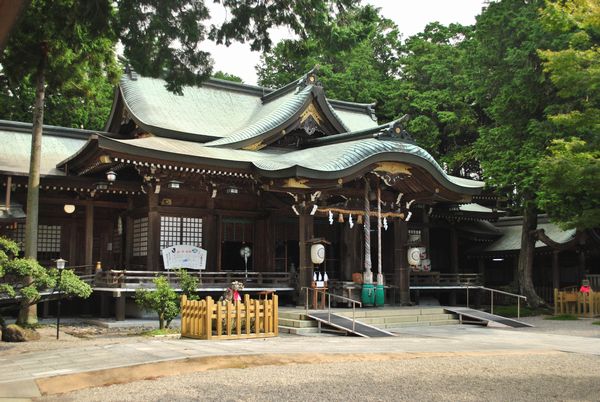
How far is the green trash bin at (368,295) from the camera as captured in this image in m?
19.2

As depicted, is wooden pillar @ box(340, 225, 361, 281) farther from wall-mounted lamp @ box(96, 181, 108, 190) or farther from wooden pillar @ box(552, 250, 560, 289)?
wooden pillar @ box(552, 250, 560, 289)

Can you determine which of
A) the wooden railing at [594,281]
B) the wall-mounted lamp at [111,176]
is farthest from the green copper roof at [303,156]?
the wooden railing at [594,281]

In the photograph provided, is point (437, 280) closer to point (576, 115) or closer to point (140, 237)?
point (576, 115)

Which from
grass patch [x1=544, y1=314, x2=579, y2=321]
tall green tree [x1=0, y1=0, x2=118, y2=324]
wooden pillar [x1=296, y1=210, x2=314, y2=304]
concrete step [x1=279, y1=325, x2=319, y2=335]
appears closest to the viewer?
tall green tree [x1=0, y1=0, x2=118, y2=324]

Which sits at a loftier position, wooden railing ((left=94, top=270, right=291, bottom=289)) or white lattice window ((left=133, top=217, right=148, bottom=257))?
white lattice window ((left=133, top=217, right=148, bottom=257))

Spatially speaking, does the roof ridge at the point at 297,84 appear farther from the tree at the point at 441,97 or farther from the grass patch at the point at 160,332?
the tree at the point at 441,97

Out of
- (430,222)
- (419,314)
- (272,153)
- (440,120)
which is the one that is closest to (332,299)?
(419,314)

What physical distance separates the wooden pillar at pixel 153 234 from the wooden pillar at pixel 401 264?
26.6ft

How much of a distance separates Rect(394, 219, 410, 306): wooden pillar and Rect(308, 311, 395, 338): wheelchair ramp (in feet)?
17.4

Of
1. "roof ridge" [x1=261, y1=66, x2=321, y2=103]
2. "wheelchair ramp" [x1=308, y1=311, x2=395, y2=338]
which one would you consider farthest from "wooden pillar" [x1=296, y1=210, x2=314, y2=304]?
"roof ridge" [x1=261, y1=66, x2=321, y2=103]

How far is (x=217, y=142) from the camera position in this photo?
849 inches

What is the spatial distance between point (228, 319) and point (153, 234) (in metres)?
6.33

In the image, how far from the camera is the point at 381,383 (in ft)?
27.7

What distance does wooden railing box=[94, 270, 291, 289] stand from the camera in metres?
17.3
